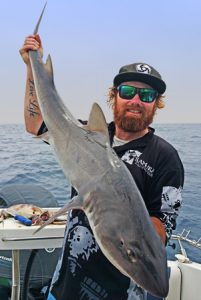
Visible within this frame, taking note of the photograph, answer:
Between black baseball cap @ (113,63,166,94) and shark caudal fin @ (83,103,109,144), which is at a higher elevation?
black baseball cap @ (113,63,166,94)

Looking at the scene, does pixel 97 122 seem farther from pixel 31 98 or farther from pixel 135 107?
pixel 31 98

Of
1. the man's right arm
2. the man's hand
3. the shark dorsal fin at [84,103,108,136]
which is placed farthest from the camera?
the man's hand

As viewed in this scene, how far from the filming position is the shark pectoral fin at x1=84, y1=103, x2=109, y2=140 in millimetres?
2021

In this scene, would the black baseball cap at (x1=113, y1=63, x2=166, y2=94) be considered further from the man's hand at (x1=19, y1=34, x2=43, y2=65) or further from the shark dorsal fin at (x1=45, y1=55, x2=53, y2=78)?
the man's hand at (x1=19, y1=34, x2=43, y2=65)

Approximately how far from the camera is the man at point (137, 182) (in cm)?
220

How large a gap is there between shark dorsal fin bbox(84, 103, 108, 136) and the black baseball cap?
47cm

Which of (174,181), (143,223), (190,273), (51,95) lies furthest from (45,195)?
(143,223)

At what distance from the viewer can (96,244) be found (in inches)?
87.2

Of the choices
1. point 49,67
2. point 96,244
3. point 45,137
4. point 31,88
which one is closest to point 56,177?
point 31,88

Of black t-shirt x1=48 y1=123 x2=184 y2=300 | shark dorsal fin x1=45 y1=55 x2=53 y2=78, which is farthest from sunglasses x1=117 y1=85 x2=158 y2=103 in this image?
shark dorsal fin x1=45 y1=55 x2=53 y2=78

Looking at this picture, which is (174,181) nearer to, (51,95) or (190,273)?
(51,95)

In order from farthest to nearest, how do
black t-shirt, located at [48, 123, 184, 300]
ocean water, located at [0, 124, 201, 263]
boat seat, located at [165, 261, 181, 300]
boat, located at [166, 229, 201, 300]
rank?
ocean water, located at [0, 124, 201, 263], boat seat, located at [165, 261, 181, 300], boat, located at [166, 229, 201, 300], black t-shirt, located at [48, 123, 184, 300]

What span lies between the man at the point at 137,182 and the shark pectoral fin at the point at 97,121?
1.07 ft

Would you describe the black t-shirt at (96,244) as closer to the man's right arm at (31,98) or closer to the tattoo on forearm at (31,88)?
the man's right arm at (31,98)
